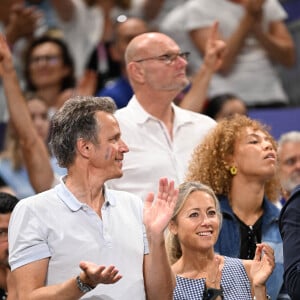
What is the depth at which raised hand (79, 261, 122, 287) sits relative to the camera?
123 inches

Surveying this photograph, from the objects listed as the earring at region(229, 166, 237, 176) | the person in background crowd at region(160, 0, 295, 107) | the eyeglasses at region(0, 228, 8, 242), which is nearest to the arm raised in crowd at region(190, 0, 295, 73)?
the person in background crowd at region(160, 0, 295, 107)

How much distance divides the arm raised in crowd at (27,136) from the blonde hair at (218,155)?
803mm

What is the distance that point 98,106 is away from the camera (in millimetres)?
3670

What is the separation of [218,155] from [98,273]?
5.10 feet

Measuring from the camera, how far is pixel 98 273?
10.2ft

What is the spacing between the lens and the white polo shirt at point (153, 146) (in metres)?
4.61

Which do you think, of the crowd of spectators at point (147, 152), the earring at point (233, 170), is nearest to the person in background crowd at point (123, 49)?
the crowd of spectators at point (147, 152)

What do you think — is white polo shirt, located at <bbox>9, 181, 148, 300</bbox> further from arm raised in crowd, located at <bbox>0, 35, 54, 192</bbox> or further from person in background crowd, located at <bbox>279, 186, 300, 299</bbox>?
arm raised in crowd, located at <bbox>0, 35, 54, 192</bbox>

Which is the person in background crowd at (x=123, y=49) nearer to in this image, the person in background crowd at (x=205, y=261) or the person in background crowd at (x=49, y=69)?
the person in background crowd at (x=49, y=69)

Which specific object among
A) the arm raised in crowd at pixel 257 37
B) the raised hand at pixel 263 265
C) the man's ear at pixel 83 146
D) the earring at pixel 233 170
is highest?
the arm raised in crowd at pixel 257 37

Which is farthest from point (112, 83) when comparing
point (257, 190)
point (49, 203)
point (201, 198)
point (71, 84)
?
point (49, 203)

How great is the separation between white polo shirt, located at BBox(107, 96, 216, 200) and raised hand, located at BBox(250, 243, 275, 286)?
85 cm

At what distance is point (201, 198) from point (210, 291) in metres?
0.37

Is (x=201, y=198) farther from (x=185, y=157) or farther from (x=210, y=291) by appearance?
(x=185, y=157)
